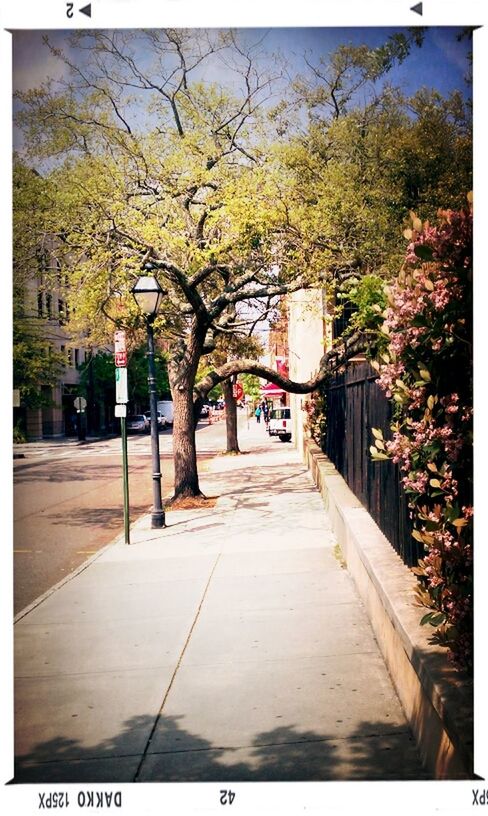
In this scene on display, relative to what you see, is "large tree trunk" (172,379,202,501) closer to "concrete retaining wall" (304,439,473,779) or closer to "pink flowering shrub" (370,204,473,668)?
"concrete retaining wall" (304,439,473,779)

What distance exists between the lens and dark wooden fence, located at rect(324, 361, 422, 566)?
516cm

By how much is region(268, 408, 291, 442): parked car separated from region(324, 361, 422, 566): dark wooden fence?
885 inches

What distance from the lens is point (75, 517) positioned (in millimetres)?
13070

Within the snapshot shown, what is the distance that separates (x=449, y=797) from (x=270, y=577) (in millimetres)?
4943

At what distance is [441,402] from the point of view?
124 inches

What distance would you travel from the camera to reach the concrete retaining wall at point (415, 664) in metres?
2.62

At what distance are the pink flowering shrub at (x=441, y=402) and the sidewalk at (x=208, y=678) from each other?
0.87 meters

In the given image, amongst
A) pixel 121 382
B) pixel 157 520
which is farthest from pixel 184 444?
pixel 121 382

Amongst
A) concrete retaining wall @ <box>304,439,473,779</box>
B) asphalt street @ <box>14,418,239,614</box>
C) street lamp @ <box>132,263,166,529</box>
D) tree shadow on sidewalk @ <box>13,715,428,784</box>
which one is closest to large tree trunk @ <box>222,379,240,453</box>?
asphalt street @ <box>14,418,239,614</box>

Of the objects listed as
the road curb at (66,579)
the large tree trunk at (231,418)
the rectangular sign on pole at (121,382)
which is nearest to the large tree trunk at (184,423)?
the road curb at (66,579)

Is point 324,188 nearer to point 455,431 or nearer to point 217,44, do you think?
point 217,44

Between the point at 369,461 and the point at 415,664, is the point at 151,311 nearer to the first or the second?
the point at 369,461

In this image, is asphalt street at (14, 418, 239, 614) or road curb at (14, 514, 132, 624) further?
asphalt street at (14, 418, 239, 614)

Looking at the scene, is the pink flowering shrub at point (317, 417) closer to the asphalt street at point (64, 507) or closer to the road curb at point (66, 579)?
the asphalt street at point (64, 507)
